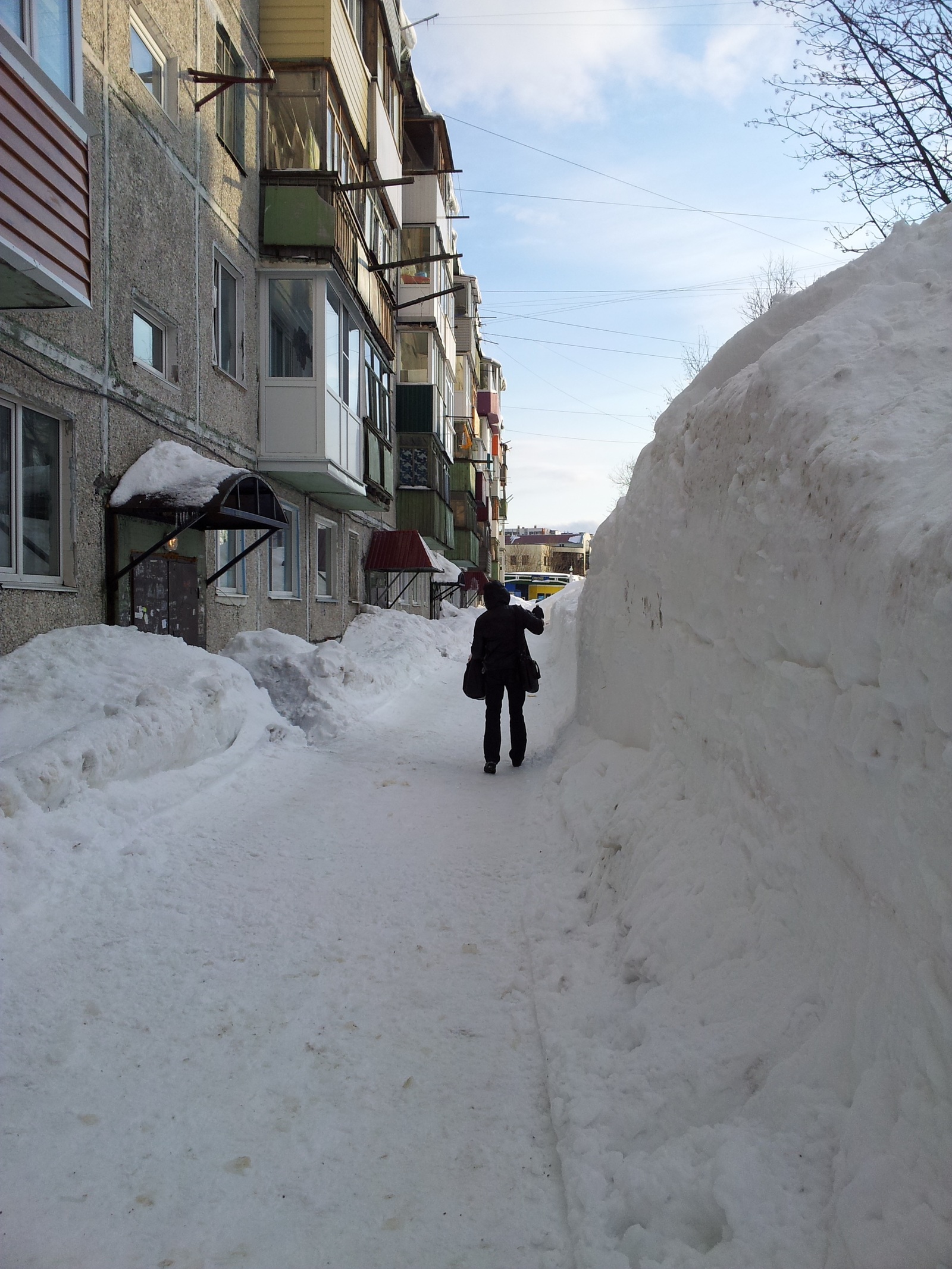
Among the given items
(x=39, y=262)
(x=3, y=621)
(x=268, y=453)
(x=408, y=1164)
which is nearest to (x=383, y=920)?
(x=408, y=1164)

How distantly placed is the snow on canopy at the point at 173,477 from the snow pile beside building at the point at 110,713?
1.29m

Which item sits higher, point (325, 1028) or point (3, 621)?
point (3, 621)

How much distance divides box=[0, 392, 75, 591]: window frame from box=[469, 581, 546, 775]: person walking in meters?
3.45

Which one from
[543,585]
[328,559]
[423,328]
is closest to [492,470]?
[543,585]

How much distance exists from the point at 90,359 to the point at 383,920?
566 cm

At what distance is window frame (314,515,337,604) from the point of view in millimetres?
14406

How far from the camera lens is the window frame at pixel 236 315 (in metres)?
10.2

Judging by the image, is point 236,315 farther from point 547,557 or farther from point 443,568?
point 547,557

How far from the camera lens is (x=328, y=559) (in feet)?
50.9

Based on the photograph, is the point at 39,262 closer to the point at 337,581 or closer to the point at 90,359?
the point at 90,359

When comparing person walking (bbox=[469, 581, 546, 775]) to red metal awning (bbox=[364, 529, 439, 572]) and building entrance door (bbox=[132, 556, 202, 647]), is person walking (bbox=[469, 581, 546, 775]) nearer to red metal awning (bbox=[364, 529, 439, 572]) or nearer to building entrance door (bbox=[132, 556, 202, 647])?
building entrance door (bbox=[132, 556, 202, 647])

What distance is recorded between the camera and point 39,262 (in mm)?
5387

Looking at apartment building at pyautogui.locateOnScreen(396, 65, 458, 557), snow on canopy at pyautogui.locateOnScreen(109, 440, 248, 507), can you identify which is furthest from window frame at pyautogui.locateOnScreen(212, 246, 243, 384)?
apartment building at pyautogui.locateOnScreen(396, 65, 458, 557)

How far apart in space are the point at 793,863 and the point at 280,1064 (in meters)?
1.78
